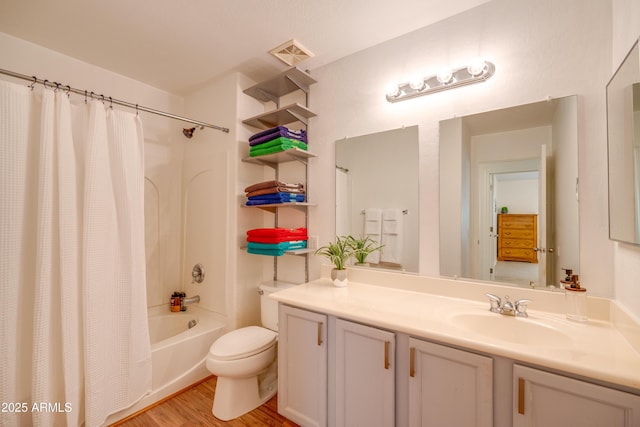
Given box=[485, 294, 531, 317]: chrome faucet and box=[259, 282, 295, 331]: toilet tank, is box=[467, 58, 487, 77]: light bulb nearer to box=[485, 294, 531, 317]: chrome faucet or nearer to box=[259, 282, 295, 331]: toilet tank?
box=[485, 294, 531, 317]: chrome faucet

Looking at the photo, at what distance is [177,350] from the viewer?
1904mm

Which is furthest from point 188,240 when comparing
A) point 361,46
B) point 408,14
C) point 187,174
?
point 408,14

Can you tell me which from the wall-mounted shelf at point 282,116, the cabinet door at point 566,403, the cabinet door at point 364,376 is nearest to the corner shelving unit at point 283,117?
the wall-mounted shelf at point 282,116

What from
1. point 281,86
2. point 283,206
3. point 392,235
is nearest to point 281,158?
point 283,206

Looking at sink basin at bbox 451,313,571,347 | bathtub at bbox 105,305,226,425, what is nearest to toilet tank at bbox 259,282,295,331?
bathtub at bbox 105,305,226,425

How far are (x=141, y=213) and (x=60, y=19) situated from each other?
4.27 ft

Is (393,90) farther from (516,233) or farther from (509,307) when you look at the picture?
(509,307)

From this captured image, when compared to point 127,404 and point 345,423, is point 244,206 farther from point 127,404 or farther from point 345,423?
point 345,423

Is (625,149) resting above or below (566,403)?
above

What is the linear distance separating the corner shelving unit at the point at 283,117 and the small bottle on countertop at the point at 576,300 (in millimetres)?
1461

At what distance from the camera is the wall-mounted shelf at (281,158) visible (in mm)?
1989

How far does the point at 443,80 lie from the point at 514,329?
1358mm

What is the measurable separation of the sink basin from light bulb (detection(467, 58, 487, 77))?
1278 millimetres

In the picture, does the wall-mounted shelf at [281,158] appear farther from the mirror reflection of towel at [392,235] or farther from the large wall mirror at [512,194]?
the large wall mirror at [512,194]
